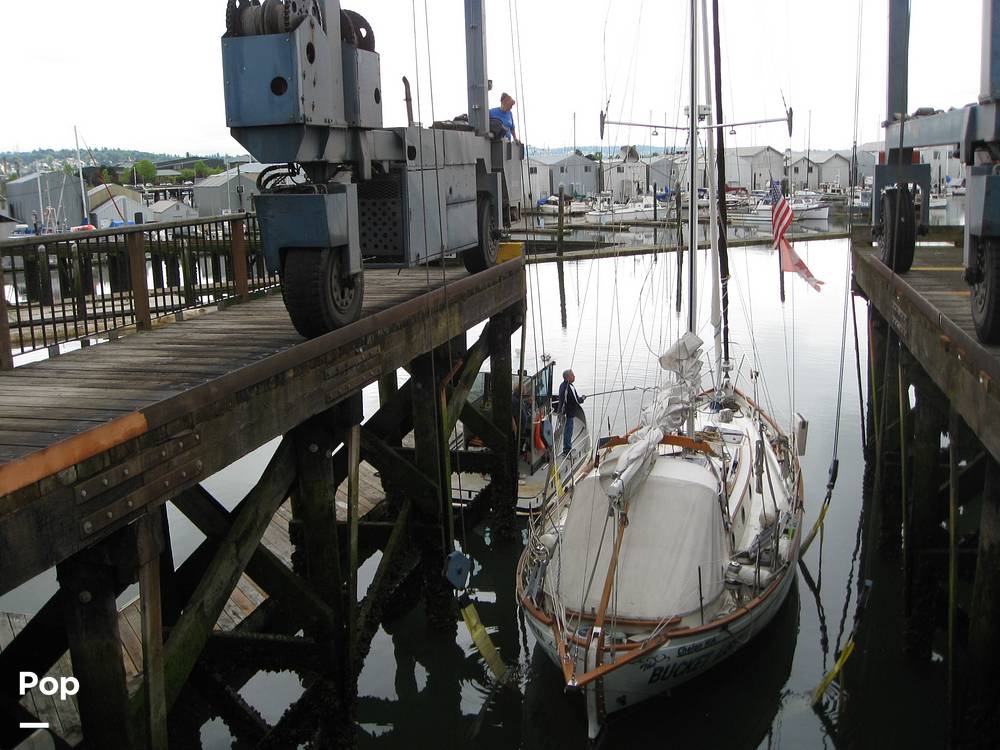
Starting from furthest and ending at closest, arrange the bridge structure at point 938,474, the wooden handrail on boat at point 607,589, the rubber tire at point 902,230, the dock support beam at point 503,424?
the dock support beam at point 503,424
the rubber tire at point 902,230
the wooden handrail on boat at point 607,589
the bridge structure at point 938,474

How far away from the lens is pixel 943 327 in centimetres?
888

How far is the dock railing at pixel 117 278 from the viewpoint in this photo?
8.61 meters

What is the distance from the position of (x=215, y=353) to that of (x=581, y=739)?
5.31 metres

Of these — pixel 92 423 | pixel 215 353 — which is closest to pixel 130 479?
pixel 92 423

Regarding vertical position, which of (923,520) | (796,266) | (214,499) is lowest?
(923,520)

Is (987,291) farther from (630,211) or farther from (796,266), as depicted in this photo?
(630,211)

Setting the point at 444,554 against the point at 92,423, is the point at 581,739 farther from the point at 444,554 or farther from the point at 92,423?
the point at 92,423

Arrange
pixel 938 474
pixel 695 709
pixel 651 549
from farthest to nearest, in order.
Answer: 1. pixel 938 474
2. pixel 695 709
3. pixel 651 549

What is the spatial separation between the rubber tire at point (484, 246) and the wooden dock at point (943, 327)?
522 cm

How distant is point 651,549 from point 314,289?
4268 millimetres

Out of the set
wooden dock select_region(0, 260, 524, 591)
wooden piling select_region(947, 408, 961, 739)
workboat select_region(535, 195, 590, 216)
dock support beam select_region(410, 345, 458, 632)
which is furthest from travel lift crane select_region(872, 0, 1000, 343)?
workboat select_region(535, 195, 590, 216)

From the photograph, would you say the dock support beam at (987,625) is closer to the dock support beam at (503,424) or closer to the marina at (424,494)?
the marina at (424,494)

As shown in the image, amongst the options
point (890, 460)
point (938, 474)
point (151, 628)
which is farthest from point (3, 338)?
point (890, 460)

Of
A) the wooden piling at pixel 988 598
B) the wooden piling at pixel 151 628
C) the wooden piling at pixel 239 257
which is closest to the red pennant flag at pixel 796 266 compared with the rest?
the wooden piling at pixel 988 598
